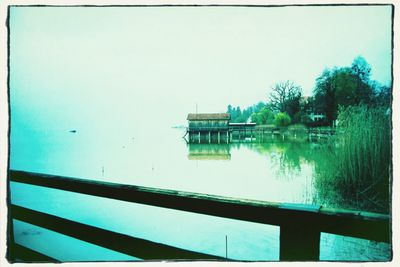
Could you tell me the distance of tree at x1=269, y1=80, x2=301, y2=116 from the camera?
403 cm

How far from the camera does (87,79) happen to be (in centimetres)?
430

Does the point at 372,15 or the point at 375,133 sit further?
the point at 375,133

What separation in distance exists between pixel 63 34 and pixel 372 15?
8.83 feet

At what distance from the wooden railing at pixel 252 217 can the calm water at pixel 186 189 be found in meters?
0.57

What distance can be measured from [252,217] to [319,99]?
334cm

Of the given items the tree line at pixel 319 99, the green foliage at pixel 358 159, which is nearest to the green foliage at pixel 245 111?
the tree line at pixel 319 99

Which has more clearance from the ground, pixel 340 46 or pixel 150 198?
pixel 340 46

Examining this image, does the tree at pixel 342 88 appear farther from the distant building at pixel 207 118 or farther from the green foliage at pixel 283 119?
the distant building at pixel 207 118

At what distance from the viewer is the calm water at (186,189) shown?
10.2ft

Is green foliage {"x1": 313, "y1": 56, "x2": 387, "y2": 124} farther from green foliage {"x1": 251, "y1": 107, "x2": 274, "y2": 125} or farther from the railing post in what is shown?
the railing post

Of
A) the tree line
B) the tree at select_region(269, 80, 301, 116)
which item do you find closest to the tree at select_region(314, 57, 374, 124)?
the tree line

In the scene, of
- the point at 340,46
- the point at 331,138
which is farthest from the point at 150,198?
the point at 331,138

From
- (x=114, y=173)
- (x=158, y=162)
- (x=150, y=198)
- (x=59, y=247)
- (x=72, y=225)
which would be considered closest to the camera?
(x=150, y=198)

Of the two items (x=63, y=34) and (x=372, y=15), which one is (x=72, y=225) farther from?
(x=372, y=15)
